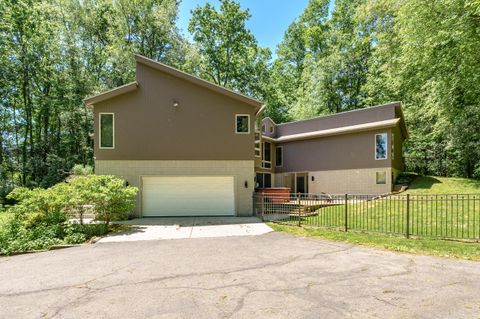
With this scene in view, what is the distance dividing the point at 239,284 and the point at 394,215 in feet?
24.3

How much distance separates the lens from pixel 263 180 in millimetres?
21312

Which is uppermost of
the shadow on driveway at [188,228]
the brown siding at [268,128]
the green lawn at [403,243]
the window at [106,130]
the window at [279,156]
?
the brown siding at [268,128]

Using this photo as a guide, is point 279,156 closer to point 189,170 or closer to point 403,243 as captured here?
point 189,170

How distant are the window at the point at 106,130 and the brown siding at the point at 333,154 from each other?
42.8ft

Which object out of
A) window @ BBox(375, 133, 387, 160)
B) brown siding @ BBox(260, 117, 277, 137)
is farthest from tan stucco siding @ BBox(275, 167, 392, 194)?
brown siding @ BBox(260, 117, 277, 137)

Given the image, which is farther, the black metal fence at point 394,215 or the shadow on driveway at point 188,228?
the shadow on driveway at point 188,228

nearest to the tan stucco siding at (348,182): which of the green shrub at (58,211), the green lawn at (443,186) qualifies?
the green lawn at (443,186)

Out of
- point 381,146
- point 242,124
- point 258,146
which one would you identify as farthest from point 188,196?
point 381,146

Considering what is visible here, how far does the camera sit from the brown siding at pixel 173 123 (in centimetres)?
1327

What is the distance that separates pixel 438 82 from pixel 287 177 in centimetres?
1147

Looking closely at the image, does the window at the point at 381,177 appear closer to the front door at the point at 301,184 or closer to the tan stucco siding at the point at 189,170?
the front door at the point at 301,184

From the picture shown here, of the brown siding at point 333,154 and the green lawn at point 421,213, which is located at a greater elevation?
the brown siding at point 333,154

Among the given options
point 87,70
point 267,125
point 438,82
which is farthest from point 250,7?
point 438,82

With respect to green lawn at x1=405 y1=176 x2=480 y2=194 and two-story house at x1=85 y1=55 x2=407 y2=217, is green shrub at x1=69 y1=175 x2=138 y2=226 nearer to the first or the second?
two-story house at x1=85 y1=55 x2=407 y2=217
